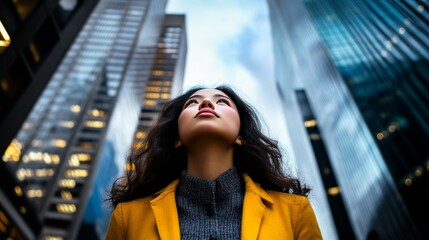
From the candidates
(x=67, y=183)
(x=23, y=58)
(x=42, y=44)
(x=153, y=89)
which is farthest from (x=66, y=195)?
(x=23, y=58)

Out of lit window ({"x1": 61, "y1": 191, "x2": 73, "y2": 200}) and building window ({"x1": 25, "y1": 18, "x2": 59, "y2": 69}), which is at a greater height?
building window ({"x1": 25, "y1": 18, "x2": 59, "y2": 69})

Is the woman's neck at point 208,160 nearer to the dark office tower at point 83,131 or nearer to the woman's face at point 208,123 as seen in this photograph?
the woman's face at point 208,123

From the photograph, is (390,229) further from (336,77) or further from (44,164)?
(44,164)

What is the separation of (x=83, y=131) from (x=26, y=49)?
202 ft

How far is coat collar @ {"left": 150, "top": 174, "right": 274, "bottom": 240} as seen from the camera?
90.4 inches

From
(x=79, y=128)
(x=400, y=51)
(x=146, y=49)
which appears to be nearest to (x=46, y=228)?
(x=79, y=128)

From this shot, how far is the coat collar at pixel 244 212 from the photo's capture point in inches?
90.4

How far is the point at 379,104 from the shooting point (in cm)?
3597

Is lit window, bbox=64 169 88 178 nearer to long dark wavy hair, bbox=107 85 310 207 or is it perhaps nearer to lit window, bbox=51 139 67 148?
lit window, bbox=51 139 67 148

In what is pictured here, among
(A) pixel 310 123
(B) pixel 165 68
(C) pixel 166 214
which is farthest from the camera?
(B) pixel 165 68

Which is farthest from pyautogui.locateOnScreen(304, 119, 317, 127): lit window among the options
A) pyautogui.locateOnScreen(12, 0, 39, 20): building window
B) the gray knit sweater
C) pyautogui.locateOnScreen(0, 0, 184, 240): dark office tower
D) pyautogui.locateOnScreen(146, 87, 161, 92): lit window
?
the gray knit sweater

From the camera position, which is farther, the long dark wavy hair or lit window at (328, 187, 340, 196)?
lit window at (328, 187, 340, 196)

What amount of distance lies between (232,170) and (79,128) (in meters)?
74.4

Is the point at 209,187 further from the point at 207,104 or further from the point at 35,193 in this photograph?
the point at 35,193
